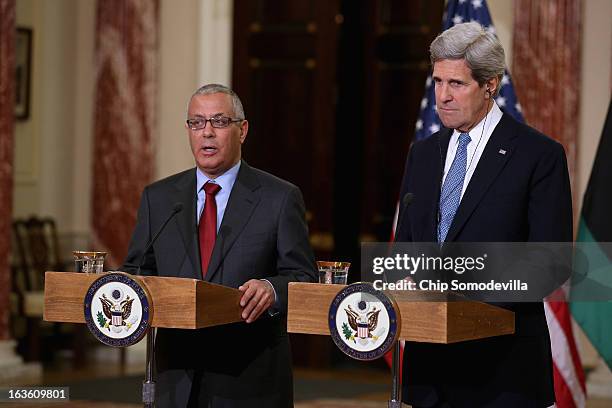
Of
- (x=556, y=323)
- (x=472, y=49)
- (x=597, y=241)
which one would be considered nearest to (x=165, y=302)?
(x=472, y=49)

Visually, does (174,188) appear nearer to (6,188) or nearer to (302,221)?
(302,221)

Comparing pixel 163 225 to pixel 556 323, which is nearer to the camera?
pixel 163 225

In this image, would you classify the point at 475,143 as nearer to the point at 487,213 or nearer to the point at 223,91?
the point at 487,213

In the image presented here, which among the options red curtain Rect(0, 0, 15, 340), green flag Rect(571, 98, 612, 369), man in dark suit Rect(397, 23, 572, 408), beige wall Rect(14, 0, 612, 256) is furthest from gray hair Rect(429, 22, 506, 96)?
beige wall Rect(14, 0, 612, 256)

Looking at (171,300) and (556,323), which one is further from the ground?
(171,300)

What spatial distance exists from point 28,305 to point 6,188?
3.53 feet

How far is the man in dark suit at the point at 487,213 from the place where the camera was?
3182 mm

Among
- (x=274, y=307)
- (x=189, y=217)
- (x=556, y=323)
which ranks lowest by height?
(x=556, y=323)

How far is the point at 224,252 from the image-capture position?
11.9 ft

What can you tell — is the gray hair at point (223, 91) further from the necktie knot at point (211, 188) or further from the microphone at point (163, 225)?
the microphone at point (163, 225)

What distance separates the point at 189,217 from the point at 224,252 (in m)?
0.18

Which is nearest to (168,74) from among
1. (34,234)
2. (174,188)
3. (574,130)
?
(34,234)

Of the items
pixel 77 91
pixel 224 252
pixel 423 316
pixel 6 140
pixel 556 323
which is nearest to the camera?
pixel 423 316

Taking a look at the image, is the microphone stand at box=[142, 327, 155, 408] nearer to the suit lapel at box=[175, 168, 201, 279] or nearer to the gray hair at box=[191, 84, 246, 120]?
the suit lapel at box=[175, 168, 201, 279]
